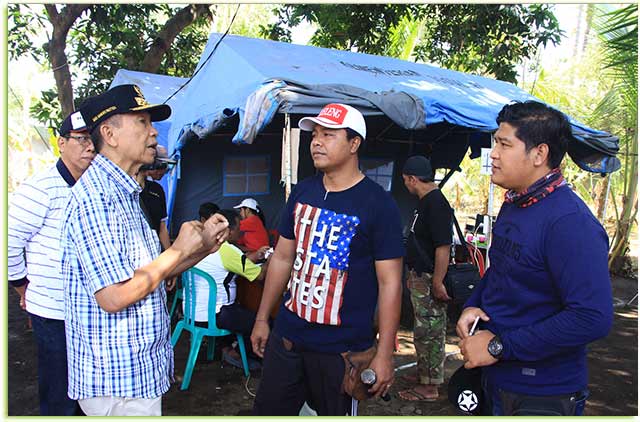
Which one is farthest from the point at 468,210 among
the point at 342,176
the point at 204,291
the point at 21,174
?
the point at 21,174

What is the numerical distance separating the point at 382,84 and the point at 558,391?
5491 mm

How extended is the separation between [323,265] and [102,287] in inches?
40.2

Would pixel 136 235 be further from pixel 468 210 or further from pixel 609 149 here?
pixel 468 210

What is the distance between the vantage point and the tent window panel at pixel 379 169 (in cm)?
878

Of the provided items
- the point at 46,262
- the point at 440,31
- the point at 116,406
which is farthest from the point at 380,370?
the point at 440,31

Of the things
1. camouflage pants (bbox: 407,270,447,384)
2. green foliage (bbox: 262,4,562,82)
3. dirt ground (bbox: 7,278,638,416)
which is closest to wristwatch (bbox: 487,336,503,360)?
dirt ground (bbox: 7,278,638,416)

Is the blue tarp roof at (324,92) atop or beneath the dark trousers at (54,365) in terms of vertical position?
atop

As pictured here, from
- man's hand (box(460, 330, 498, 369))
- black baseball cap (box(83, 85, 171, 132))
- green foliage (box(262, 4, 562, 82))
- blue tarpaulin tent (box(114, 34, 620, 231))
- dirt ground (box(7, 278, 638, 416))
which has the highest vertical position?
green foliage (box(262, 4, 562, 82))

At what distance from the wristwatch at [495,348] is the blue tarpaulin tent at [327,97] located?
323 cm

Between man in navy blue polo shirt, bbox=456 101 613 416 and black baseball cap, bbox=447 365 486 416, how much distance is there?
0.09 m

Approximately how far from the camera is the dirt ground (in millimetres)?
4043

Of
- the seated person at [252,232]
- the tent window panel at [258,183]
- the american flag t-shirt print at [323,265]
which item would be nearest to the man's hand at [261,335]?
the american flag t-shirt print at [323,265]

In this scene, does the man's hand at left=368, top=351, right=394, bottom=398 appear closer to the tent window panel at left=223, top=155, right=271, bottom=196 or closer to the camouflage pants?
the camouflage pants

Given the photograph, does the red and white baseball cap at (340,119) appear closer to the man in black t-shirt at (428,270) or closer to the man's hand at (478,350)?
the man's hand at (478,350)
